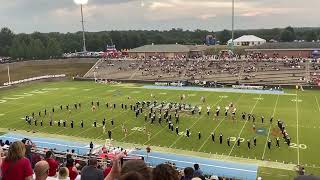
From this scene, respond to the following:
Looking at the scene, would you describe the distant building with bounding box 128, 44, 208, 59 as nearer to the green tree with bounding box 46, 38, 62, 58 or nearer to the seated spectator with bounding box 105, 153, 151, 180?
the green tree with bounding box 46, 38, 62, 58

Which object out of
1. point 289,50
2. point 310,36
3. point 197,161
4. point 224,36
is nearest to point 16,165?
point 197,161

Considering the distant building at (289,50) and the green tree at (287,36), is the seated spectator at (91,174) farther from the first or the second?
the green tree at (287,36)

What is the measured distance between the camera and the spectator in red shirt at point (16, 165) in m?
4.90

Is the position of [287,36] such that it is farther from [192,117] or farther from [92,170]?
[92,170]

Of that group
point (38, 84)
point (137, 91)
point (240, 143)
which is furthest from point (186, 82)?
point (240, 143)

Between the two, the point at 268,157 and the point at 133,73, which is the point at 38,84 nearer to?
the point at 133,73

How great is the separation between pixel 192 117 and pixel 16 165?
25910 millimetres

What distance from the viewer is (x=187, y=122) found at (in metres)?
28.8

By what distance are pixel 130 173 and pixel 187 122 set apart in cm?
2561

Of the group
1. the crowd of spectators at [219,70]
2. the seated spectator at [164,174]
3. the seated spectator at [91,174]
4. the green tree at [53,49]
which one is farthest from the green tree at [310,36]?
the seated spectator at [164,174]

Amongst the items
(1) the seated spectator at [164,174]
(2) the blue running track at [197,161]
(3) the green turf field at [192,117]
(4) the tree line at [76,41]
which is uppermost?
(4) the tree line at [76,41]

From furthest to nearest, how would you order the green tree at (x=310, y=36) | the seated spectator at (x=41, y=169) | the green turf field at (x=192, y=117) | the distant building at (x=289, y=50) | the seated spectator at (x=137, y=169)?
1. the green tree at (x=310, y=36)
2. the distant building at (x=289, y=50)
3. the green turf field at (x=192, y=117)
4. the seated spectator at (x=41, y=169)
5. the seated spectator at (x=137, y=169)

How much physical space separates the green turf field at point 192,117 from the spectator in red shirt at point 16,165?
17375 mm

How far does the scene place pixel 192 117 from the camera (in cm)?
3044
